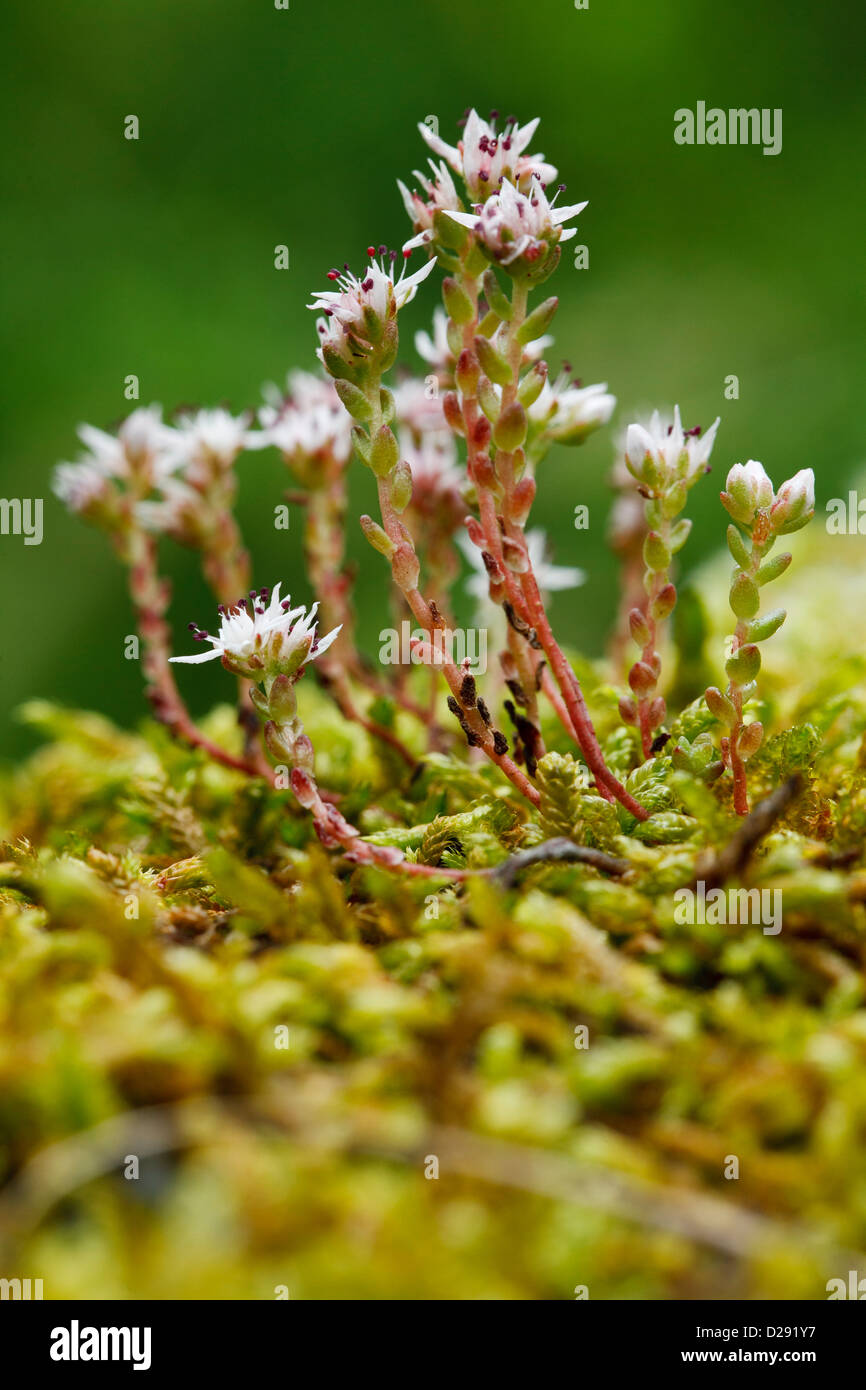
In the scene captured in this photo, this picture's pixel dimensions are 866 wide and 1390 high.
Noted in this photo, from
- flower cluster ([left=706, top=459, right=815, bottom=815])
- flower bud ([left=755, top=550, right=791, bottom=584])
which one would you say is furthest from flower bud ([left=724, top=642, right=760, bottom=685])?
flower bud ([left=755, top=550, right=791, bottom=584])

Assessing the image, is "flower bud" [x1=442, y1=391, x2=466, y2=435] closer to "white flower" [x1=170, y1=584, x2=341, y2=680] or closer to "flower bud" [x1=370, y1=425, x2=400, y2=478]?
"flower bud" [x1=370, y1=425, x2=400, y2=478]

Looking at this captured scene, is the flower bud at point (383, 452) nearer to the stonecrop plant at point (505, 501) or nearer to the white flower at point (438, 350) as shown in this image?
the stonecrop plant at point (505, 501)

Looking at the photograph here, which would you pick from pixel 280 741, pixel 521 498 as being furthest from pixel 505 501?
pixel 280 741

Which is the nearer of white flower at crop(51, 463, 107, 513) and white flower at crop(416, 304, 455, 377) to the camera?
white flower at crop(416, 304, 455, 377)

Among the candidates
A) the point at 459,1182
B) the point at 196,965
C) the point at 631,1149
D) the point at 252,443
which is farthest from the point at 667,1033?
the point at 252,443

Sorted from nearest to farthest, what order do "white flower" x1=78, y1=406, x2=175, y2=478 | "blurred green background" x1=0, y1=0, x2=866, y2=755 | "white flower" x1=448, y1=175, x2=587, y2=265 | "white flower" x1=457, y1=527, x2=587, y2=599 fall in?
"white flower" x1=448, y1=175, x2=587, y2=265
"white flower" x1=78, y1=406, x2=175, y2=478
"white flower" x1=457, y1=527, x2=587, y2=599
"blurred green background" x1=0, y1=0, x2=866, y2=755

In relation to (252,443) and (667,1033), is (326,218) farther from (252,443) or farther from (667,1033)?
(667,1033)
